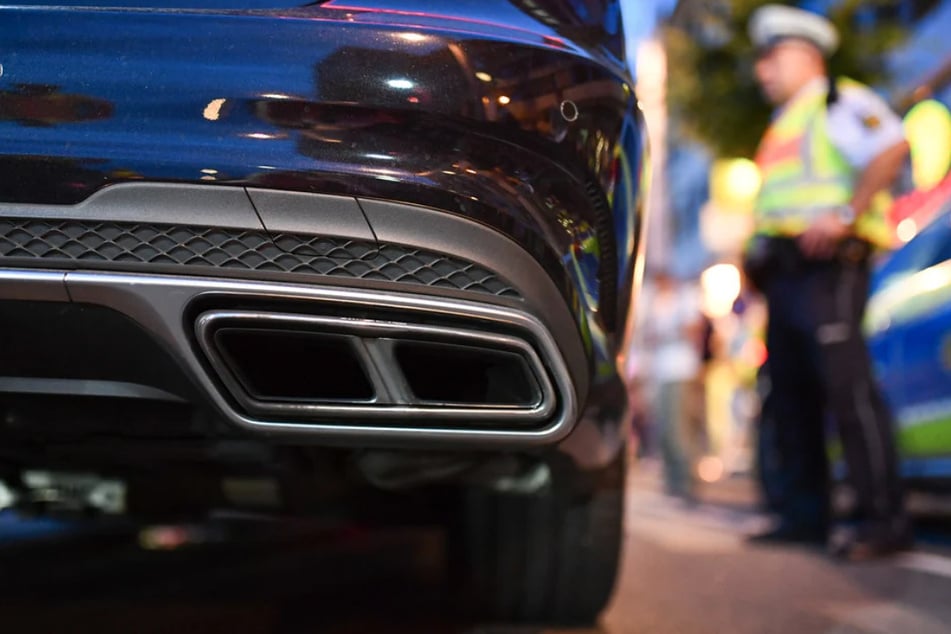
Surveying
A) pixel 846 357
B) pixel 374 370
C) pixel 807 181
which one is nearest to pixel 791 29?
pixel 807 181

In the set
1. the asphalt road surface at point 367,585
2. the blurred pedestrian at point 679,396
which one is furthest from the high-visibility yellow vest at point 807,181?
the blurred pedestrian at point 679,396

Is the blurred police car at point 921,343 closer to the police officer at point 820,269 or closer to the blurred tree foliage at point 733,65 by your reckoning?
the police officer at point 820,269

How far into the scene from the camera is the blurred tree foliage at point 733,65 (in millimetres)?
10914

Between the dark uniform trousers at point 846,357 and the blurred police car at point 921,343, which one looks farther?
the blurred police car at point 921,343

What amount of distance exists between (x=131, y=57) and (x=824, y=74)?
271 centimetres

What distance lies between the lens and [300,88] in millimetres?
1486

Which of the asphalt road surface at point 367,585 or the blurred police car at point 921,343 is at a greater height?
the blurred police car at point 921,343

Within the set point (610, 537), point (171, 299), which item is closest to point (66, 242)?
point (171, 299)

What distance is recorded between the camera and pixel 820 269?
3266 millimetres

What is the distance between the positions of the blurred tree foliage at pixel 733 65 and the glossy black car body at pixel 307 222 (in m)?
9.94

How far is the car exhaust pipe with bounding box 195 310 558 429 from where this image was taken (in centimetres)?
147

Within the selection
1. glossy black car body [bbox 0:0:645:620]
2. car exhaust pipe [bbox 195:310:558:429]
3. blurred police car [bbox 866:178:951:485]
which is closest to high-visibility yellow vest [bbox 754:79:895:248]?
blurred police car [bbox 866:178:951:485]

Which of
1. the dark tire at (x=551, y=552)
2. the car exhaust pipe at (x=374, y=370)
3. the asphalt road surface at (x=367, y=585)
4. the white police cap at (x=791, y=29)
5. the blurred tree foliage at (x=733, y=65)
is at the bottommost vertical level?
the asphalt road surface at (x=367, y=585)

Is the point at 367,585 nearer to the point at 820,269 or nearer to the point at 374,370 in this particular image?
the point at 374,370
